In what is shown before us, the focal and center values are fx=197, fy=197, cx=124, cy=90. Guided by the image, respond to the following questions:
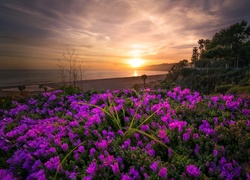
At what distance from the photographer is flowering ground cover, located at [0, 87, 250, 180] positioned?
227 centimetres

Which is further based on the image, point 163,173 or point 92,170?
point 92,170

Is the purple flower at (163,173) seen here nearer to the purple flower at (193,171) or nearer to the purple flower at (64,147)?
the purple flower at (193,171)

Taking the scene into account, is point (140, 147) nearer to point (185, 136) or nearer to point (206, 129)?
point (185, 136)

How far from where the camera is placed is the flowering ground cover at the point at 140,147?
2.27m

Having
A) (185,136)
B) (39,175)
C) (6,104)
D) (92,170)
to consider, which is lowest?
(39,175)

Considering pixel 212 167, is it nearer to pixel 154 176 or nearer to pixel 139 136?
pixel 154 176

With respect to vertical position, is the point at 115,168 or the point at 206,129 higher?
the point at 206,129

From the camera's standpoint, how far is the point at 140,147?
9.45 ft

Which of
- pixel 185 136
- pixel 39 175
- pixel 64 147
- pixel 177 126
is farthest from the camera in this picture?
pixel 177 126

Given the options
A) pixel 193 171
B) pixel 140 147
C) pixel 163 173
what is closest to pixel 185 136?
pixel 140 147

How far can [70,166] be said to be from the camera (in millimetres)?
2619

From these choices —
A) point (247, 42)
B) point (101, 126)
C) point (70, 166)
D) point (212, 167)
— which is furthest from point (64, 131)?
point (247, 42)

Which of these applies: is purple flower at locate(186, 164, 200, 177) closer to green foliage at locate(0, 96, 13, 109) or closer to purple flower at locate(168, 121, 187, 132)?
purple flower at locate(168, 121, 187, 132)

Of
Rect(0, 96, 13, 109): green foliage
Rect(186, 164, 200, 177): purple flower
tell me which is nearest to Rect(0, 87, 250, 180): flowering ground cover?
Rect(186, 164, 200, 177): purple flower
